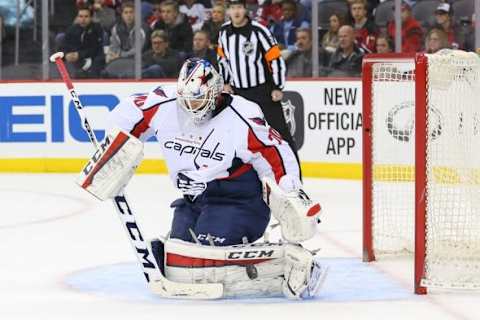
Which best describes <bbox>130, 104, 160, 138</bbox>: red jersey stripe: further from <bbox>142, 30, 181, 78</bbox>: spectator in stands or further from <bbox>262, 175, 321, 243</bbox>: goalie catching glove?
<bbox>142, 30, 181, 78</bbox>: spectator in stands

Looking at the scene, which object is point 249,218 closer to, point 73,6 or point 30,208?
point 30,208

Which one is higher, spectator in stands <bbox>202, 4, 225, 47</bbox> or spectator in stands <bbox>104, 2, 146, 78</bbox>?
spectator in stands <bbox>202, 4, 225, 47</bbox>

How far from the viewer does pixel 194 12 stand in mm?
9852

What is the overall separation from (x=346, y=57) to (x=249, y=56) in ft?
8.13

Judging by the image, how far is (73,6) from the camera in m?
9.96

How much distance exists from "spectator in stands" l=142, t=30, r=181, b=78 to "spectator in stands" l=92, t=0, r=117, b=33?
0.38 meters

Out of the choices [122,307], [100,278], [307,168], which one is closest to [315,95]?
[307,168]

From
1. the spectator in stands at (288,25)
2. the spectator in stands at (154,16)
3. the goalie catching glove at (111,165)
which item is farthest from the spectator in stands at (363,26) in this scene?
the goalie catching glove at (111,165)

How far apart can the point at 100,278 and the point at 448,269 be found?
1.27 meters

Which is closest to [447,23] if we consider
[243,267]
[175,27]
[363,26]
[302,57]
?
[363,26]

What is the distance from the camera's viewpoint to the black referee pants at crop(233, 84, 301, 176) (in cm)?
678

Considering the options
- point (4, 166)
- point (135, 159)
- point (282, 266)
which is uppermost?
point (135, 159)

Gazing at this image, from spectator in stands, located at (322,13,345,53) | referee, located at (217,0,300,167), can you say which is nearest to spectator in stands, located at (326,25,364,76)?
spectator in stands, located at (322,13,345,53)

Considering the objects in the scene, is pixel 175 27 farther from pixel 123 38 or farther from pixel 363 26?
pixel 363 26
